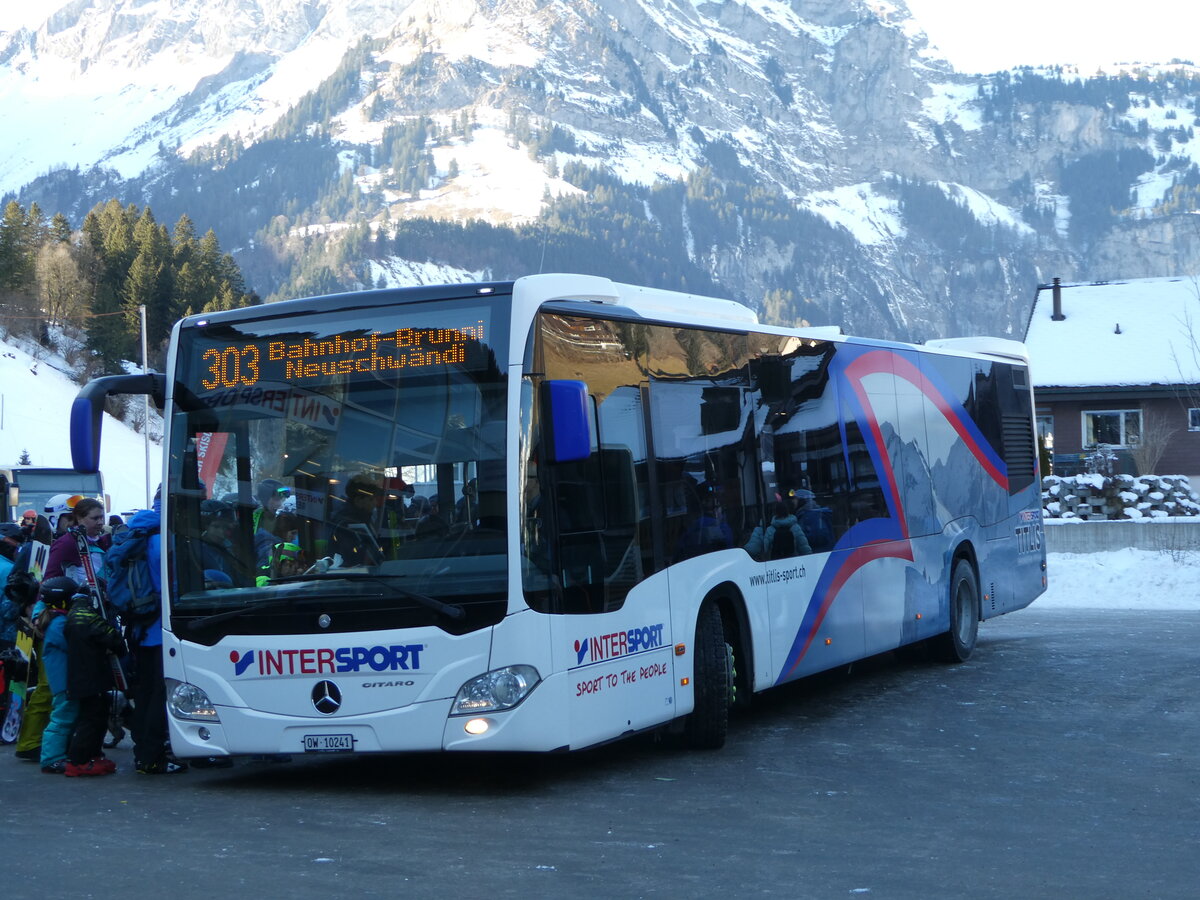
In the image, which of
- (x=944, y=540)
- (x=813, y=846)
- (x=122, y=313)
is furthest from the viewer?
(x=122, y=313)

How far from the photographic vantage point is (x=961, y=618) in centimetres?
1534

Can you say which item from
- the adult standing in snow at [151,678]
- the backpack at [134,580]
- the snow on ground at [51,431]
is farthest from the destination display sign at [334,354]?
the snow on ground at [51,431]

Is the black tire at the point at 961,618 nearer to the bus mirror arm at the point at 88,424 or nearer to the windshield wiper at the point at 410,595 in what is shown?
the windshield wiper at the point at 410,595

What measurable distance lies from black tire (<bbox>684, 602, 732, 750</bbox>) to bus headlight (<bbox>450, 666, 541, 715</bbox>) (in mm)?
1750

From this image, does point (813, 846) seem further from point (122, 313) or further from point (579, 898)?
point (122, 313)

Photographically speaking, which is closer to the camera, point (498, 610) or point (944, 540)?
point (498, 610)

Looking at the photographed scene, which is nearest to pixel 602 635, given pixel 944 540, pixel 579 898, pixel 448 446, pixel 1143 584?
pixel 448 446

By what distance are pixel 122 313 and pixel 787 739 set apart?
78.8 metres

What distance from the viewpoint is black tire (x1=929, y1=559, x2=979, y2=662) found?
49.8 feet

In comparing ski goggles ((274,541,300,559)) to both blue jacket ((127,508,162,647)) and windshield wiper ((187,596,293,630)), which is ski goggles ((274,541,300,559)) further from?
blue jacket ((127,508,162,647))

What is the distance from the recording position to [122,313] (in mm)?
85062

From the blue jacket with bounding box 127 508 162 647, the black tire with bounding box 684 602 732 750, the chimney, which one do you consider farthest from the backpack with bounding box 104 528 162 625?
the chimney

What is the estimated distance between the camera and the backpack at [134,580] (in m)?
9.75

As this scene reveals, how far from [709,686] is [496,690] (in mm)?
2007
